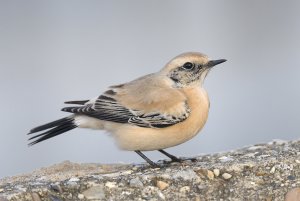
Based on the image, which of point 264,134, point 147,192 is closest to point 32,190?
point 147,192

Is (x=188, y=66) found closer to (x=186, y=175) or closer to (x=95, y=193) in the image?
(x=186, y=175)

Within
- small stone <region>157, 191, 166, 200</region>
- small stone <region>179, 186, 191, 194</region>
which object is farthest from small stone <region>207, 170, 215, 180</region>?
small stone <region>157, 191, 166, 200</region>

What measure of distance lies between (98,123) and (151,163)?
77 centimetres

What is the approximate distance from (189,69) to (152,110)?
65 cm

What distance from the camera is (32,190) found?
316 inches

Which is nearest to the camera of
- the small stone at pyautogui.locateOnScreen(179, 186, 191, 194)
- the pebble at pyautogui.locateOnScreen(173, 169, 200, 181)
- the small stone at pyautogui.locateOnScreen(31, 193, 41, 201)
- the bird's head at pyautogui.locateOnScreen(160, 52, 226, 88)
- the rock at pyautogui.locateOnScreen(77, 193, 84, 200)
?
the small stone at pyautogui.locateOnScreen(31, 193, 41, 201)

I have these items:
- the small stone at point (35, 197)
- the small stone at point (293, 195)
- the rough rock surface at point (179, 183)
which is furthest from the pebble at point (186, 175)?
the small stone at point (35, 197)

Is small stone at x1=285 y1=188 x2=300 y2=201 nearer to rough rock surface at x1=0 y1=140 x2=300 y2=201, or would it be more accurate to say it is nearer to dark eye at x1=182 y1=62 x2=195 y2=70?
rough rock surface at x1=0 y1=140 x2=300 y2=201

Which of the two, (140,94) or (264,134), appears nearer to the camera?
(140,94)

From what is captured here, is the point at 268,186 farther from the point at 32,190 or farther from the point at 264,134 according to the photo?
the point at 264,134

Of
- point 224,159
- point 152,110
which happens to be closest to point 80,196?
point 152,110

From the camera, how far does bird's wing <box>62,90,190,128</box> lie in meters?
9.21

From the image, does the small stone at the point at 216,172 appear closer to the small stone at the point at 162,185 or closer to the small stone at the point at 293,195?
the small stone at the point at 162,185

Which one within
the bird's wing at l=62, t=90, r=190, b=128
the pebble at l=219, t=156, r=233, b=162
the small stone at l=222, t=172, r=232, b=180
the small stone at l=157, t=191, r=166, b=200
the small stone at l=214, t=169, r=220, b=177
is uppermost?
the bird's wing at l=62, t=90, r=190, b=128
